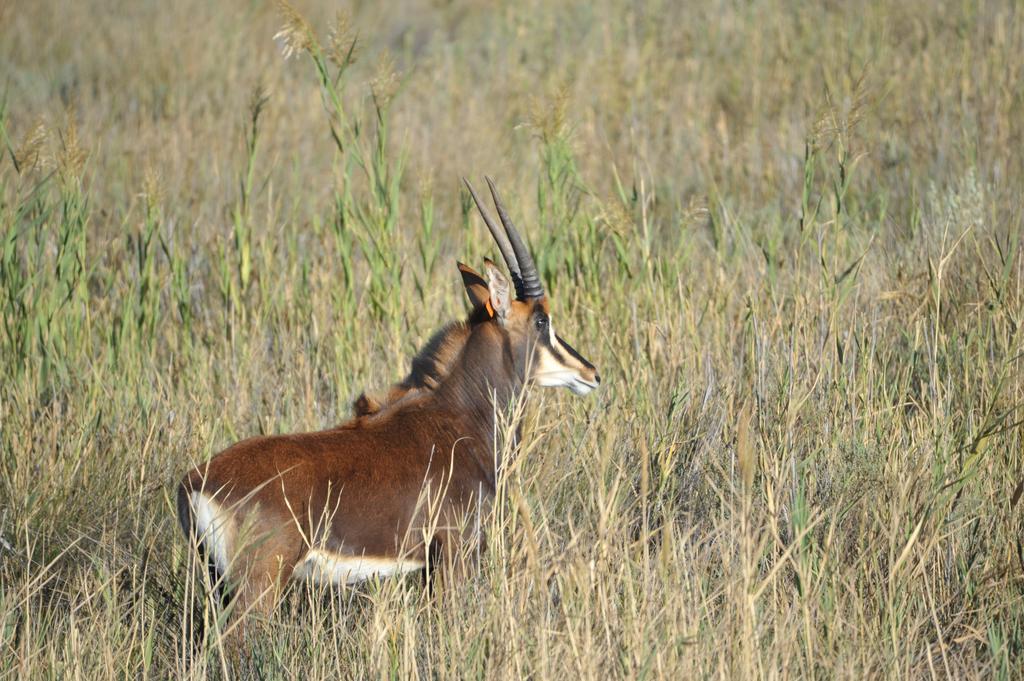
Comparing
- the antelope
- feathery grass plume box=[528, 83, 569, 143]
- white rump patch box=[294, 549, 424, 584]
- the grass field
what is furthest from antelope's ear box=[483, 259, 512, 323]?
feathery grass plume box=[528, 83, 569, 143]

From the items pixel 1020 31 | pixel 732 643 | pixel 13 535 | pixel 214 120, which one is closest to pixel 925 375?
pixel 732 643

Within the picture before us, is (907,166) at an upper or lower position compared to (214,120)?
lower

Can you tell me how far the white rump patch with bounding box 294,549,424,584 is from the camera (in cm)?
351

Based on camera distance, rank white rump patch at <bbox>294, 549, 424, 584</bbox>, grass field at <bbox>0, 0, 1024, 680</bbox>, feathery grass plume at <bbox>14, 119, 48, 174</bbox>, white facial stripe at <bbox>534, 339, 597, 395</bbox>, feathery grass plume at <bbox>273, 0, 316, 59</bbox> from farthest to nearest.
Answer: feathery grass plume at <bbox>273, 0, 316, 59</bbox>, feathery grass plume at <bbox>14, 119, 48, 174</bbox>, white facial stripe at <bbox>534, 339, 597, 395</bbox>, white rump patch at <bbox>294, 549, 424, 584</bbox>, grass field at <bbox>0, 0, 1024, 680</bbox>

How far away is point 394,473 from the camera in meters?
3.75

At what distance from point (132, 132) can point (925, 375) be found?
6.80 meters

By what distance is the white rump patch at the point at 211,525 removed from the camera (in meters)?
3.35

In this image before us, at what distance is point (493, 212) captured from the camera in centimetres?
741

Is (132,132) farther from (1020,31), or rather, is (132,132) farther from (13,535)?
(1020,31)

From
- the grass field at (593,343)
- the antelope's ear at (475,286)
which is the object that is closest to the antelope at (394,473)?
the antelope's ear at (475,286)

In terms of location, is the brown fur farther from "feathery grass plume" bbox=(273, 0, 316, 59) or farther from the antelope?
"feathery grass plume" bbox=(273, 0, 316, 59)

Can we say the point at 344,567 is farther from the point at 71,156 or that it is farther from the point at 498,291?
the point at 71,156

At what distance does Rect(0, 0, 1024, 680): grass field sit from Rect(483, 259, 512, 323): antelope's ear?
0.40 meters

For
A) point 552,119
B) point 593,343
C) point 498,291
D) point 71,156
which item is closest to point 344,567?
point 498,291
